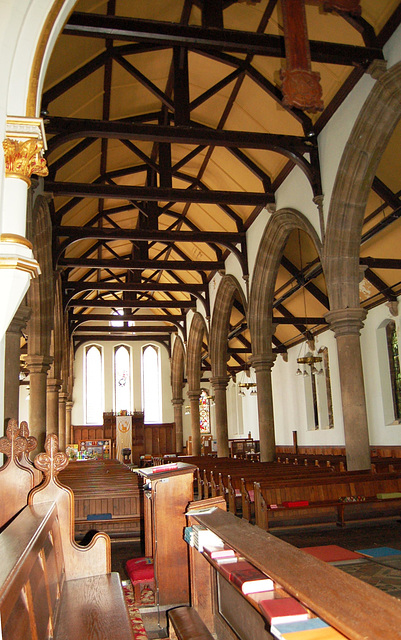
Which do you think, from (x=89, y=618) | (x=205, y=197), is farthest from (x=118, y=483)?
(x=205, y=197)

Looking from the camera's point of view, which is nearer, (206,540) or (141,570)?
(206,540)

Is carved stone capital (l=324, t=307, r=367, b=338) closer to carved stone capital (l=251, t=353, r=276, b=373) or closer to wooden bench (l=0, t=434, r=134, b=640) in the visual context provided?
carved stone capital (l=251, t=353, r=276, b=373)

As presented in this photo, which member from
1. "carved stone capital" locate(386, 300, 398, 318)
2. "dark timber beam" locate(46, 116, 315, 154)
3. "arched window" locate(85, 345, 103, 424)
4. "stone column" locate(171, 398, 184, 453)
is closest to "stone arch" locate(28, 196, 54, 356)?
"dark timber beam" locate(46, 116, 315, 154)

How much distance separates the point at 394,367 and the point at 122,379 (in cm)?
1451

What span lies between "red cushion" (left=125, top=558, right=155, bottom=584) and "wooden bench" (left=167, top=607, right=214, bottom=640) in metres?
0.77

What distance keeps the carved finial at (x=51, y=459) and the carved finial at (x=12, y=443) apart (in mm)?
426

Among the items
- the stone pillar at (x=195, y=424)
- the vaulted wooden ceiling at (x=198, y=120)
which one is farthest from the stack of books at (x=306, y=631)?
the stone pillar at (x=195, y=424)

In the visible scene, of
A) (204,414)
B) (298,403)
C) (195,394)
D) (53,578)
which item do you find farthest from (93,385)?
(53,578)

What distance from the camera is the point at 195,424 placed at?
1983cm

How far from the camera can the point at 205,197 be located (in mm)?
10172

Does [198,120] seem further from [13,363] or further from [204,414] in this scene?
[204,414]

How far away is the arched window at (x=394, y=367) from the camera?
45.4 ft

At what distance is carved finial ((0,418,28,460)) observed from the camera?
144 inches

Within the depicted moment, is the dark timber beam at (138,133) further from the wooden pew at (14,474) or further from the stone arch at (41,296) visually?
the wooden pew at (14,474)
